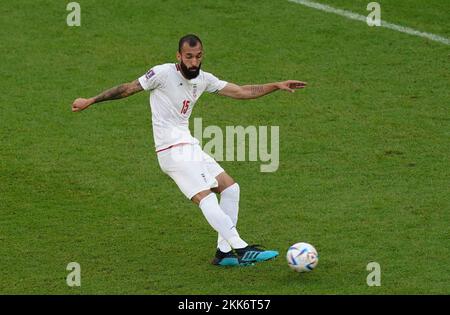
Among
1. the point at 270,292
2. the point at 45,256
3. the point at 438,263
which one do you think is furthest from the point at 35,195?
the point at 438,263

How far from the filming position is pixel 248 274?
37.0ft

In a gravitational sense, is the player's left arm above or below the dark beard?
below

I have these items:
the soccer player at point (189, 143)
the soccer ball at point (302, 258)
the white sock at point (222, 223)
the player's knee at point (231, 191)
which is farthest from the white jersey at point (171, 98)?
the soccer ball at point (302, 258)

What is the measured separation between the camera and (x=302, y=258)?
11.0 m

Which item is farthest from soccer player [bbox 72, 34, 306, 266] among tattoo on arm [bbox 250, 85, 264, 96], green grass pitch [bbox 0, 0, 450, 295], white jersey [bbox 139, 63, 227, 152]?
green grass pitch [bbox 0, 0, 450, 295]

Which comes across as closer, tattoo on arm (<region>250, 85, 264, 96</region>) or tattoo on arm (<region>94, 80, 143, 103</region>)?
tattoo on arm (<region>94, 80, 143, 103</region>)

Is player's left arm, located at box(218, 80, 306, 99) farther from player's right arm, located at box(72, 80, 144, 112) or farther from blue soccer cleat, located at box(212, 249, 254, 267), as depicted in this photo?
blue soccer cleat, located at box(212, 249, 254, 267)

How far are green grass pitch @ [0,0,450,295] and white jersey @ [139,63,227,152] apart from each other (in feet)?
4.13

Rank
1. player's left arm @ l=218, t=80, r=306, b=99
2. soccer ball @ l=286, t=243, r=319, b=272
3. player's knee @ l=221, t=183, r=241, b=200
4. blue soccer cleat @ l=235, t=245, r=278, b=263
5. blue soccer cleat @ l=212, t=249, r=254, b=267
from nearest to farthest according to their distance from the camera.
→ soccer ball @ l=286, t=243, r=319, b=272 → blue soccer cleat @ l=235, t=245, r=278, b=263 → blue soccer cleat @ l=212, t=249, r=254, b=267 → player's knee @ l=221, t=183, r=241, b=200 → player's left arm @ l=218, t=80, r=306, b=99

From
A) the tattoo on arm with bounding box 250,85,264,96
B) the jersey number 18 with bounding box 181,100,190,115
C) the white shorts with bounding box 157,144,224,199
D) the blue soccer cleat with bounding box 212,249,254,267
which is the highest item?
the tattoo on arm with bounding box 250,85,264,96

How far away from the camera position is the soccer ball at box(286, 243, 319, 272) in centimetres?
1095

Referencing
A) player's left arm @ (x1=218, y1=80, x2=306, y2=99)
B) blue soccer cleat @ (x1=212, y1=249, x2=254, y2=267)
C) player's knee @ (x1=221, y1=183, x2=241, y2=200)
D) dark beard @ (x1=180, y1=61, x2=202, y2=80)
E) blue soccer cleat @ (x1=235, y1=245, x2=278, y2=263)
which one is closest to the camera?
blue soccer cleat @ (x1=235, y1=245, x2=278, y2=263)

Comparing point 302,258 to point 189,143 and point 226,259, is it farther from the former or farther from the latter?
point 189,143

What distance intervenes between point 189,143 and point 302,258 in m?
1.69
